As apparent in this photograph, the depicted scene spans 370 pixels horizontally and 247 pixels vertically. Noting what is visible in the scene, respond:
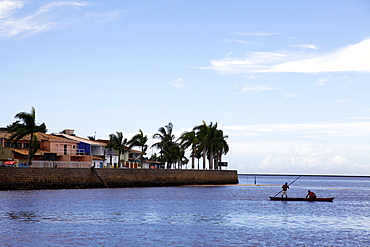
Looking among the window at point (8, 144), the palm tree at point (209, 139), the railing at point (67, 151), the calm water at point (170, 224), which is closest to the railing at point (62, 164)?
the window at point (8, 144)

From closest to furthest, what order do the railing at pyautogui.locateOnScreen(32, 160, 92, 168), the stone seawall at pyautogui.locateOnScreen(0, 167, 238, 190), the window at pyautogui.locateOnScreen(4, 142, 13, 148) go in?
the stone seawall at pyautogui.locateOnScreen(0, 167, 238, 190) → the railing at pyautogui.locateOnScreen(32, 160, 92, 168) → the window at pyautogui.locateOnScreen(4, 142, 13, 148)

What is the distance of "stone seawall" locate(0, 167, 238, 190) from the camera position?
69.9 meters

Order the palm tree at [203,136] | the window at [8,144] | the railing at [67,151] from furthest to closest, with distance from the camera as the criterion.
Result: 1. the palm tree at [203,136]
2. the railing at [67,151]
3. the window at [8,144]

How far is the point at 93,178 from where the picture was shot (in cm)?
8212

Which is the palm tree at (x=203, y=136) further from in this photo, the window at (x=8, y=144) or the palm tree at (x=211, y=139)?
the window at (x=8, y=144)

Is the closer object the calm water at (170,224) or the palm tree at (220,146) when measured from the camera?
the calm water at (170,224)

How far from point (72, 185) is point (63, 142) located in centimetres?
2451

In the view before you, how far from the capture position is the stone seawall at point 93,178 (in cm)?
6988

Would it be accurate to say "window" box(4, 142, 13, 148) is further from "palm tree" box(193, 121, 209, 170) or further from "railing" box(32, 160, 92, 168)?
"palm tree" box(193, 121, 209, 170)

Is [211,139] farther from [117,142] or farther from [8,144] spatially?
[8,144]

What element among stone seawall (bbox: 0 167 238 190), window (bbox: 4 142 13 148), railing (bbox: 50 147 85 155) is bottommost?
stone seawall (bbox: 0 167 238 190)

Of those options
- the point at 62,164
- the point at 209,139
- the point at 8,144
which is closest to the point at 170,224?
the point at 62,164

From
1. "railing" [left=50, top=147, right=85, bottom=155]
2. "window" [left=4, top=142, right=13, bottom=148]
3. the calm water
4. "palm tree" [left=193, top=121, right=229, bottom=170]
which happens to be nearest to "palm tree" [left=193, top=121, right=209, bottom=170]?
"palm tree" [left=193, top=121, right=229, bottom=170]

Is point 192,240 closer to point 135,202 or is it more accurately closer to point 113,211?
point 113,211
